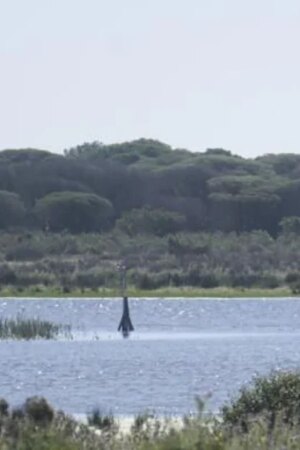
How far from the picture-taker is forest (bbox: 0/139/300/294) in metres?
99.4

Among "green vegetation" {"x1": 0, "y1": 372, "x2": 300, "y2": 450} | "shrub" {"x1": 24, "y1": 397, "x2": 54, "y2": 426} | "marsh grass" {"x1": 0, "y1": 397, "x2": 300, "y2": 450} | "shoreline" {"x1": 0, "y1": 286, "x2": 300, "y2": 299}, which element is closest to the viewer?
"marsh grass" {"x1": 0, "y1": 397, "x2": 300, "y2": 450}

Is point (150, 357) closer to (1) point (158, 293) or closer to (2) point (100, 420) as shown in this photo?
(2) point (100, 420)

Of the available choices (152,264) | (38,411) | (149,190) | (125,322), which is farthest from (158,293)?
(38,411)

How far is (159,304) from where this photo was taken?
89688 millimetres

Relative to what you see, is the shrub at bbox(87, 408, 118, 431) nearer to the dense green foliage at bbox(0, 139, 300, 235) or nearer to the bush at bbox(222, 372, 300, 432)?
the bush at bbox(222, 372, 300, 432)

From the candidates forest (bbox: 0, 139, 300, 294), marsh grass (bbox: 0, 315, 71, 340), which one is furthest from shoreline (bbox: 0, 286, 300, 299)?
marsh grass (bbox: 0, 315, 71, 340)

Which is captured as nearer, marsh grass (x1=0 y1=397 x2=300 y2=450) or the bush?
marsh grass (x1=0 y1=397 x2=300 y2=450)

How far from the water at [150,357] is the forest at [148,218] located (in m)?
15.8

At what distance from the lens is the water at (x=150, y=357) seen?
37.9 metres

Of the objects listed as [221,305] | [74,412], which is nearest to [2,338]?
[74,412]

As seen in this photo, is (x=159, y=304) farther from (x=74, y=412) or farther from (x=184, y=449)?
(x=184, y=449)

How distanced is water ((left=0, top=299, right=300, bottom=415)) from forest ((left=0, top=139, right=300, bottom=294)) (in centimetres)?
1576

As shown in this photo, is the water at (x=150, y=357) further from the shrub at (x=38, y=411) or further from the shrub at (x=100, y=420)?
the shrub at (x=38, y=411)

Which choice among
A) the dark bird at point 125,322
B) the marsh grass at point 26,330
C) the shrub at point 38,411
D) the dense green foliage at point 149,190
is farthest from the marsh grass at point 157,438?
the dense green foliage at point 149,190
